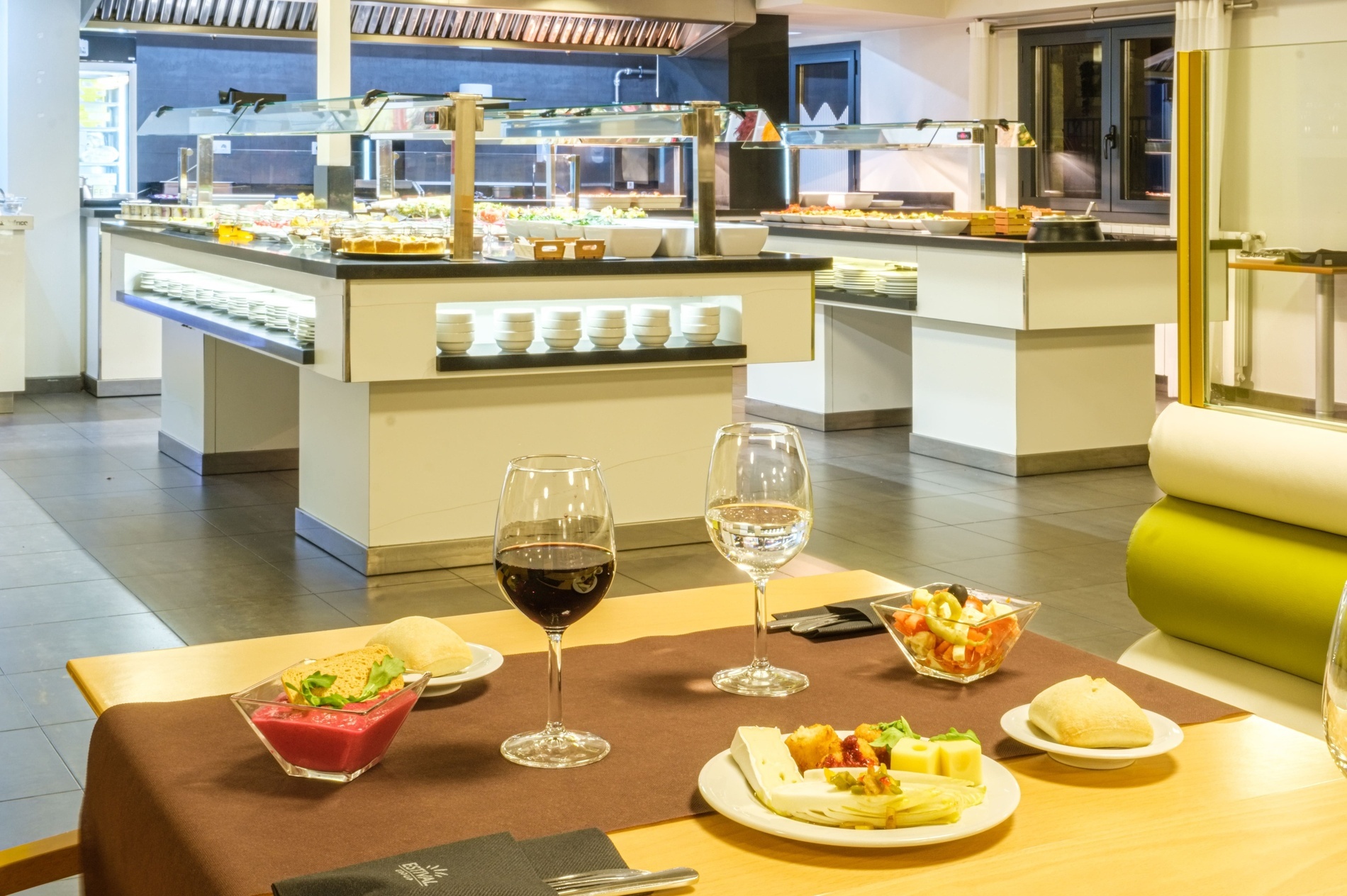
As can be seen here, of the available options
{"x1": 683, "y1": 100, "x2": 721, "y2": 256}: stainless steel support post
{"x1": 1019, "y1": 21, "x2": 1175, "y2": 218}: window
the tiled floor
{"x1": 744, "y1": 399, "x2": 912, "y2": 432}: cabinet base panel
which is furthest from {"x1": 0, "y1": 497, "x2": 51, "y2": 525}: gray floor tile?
{"x1": 1019, "y1": 21, "x2": 1175, "y2": 218}: window

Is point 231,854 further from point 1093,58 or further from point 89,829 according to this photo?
point 1093,58

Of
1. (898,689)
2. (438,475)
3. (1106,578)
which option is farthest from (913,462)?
(898,689)

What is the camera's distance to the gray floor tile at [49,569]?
15.2ft

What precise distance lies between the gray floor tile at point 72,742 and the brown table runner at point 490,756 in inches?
80.4

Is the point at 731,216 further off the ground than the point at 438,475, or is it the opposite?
the point at 731,216

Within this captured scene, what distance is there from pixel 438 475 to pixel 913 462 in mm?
2781

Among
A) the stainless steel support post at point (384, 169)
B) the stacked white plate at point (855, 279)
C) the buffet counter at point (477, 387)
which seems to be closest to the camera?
the buffet counter at point (477, 387)

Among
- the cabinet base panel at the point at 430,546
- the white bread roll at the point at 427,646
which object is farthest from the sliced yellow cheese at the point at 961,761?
the cabinet base panel at the point at 430,546

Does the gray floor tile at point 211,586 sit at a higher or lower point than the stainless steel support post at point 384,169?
lower

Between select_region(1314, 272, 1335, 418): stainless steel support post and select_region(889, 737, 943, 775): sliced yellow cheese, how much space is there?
4.67 ft

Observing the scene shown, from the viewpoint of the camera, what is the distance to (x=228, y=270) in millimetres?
5551

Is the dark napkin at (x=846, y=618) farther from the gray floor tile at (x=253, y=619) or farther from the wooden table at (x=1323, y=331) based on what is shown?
Answer: the gray floor tile at (x=253, y=619)

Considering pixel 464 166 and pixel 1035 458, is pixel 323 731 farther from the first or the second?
pixel 1035 458

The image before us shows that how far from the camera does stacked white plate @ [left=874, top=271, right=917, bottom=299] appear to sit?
7127 mm
